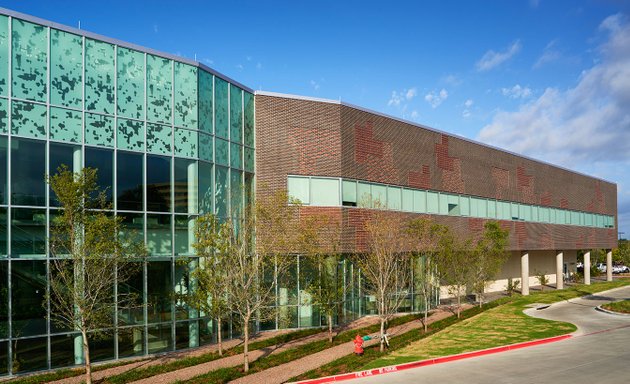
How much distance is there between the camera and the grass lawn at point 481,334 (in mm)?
21347

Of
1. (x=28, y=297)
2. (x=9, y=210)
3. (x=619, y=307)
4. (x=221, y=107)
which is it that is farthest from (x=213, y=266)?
(x=619, y=307)

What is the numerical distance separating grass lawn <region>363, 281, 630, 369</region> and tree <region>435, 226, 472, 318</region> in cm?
250

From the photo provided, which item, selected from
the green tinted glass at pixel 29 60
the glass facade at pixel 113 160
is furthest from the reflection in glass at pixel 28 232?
the green tinted glass at pixel 29 60

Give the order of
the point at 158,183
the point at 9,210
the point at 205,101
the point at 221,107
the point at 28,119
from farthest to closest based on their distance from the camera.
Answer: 1. the point at 221,107
2. the point at 205,101
3. the point at 158,183
4. the point at 28,119
5. the point at 9,210

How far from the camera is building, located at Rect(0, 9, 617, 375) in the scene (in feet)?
64.9

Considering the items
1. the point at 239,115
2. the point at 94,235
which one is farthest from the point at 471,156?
the point at 94,235

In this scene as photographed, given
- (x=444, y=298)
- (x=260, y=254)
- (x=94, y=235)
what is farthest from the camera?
(x=444, y=298)

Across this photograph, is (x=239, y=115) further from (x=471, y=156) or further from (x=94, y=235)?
(x=471, y=156)

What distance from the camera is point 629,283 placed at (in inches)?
2099

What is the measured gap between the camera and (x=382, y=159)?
32.3m

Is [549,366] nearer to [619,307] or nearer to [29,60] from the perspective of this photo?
[619,307]

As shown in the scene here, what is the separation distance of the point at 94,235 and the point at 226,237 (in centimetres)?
504

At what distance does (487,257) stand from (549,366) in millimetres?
17334

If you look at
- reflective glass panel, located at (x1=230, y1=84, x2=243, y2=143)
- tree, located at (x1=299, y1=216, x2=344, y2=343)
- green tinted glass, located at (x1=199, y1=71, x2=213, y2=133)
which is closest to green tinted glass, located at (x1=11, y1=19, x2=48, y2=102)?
green tinted glass, located at (x1=199, y1=71, x2=213, y2=133)
